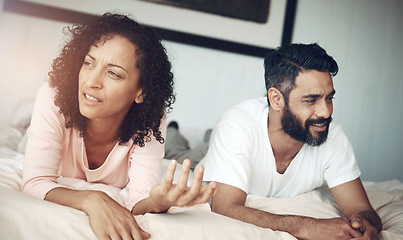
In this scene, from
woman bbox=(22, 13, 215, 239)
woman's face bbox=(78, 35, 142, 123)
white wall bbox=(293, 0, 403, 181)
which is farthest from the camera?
white wall bbox=(293, 0, 403, 181)

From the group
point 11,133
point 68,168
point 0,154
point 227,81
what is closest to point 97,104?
point 68,168

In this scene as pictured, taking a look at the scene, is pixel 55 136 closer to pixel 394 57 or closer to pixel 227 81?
pixel 227 81

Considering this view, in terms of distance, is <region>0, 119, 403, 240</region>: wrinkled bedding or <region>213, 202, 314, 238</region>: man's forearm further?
<region>213, 202, 314, 238</region>: man's forearm

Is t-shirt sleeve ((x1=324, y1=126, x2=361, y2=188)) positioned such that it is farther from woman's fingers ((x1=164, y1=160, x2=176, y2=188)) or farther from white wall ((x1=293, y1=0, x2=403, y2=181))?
white wall ((x1=293, y1=0, x2=403, y2=181))

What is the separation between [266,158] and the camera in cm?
155

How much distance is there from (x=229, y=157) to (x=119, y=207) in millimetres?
616

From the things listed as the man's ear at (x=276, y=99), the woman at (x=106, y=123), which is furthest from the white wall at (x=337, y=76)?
the woman at (x=106, y=123)

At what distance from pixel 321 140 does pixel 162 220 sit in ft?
2.76

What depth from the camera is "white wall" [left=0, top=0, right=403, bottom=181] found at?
2.58 m

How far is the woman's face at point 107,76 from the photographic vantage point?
112 centimetres

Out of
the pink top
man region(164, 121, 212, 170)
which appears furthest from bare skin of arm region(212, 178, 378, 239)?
man region(164, 121, 212, 170)

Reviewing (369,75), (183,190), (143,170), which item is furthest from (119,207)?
(369,75)

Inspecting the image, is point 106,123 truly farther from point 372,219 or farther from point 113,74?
point 372,219

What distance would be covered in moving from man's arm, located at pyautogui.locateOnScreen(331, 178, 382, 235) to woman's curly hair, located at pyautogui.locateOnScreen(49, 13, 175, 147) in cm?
77
